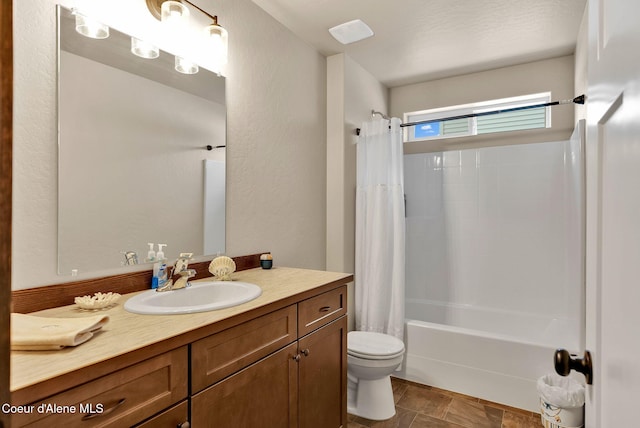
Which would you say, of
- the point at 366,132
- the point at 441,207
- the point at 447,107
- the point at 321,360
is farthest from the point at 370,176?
the point at 321,360

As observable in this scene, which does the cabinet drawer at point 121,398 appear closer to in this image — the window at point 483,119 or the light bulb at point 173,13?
the light bulb at point 173,13

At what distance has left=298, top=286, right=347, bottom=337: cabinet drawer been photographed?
4.89 ft

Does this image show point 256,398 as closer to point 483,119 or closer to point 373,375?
point 373,375

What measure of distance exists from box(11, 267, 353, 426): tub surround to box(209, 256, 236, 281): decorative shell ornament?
0.49ft

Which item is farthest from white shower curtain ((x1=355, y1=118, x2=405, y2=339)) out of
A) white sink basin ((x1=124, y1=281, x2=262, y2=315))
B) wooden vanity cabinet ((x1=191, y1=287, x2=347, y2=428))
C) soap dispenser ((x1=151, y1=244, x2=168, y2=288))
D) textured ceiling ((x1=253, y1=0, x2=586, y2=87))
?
soap dispenser ((x1=151, y1=244, x2=168, y2=288))

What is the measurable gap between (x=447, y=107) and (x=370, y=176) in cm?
118

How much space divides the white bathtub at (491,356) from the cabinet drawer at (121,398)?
2.10 metres

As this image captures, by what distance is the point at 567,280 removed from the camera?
111 inches

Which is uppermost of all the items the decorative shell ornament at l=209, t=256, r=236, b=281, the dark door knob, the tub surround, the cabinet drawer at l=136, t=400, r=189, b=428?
the decorative shell ornament at l=209, t=256, r=236, b=281

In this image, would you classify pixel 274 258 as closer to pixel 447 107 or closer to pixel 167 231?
pixel 167 231

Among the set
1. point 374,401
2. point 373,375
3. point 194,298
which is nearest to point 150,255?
point 194,298

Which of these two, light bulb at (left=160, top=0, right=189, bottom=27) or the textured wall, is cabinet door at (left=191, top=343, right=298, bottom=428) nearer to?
the textured wall

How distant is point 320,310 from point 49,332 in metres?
1.02

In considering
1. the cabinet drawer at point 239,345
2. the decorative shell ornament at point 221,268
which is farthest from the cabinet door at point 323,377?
the decorative shell ornament at point 221,268
